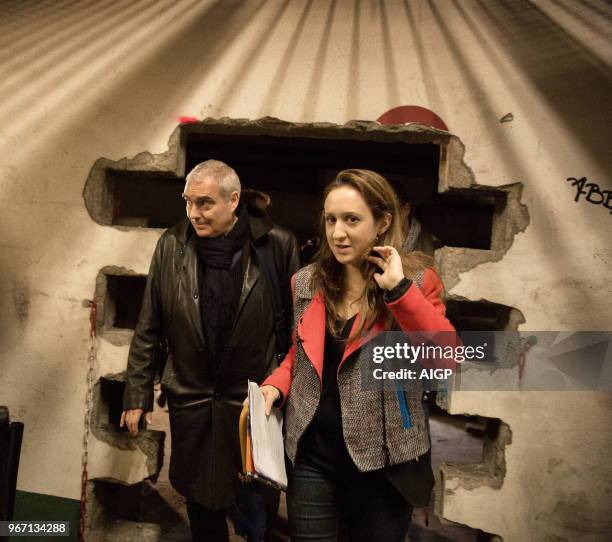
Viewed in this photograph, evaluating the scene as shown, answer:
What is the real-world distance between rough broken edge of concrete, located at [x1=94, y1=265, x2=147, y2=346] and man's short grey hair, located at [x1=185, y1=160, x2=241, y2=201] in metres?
0.81

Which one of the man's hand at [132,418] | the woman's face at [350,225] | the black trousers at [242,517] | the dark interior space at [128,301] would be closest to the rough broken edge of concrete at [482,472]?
the black trousers at [242,517]

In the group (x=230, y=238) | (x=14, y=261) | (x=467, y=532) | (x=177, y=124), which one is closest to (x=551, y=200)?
(x=230, y=238)

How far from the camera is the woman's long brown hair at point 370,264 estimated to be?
63.0 inches

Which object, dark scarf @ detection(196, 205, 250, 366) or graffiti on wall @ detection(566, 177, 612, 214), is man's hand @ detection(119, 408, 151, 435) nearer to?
dark scarf @ detection(196, 205, 250, 366)

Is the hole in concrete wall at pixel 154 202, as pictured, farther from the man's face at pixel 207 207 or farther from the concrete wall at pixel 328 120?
the man's face at pixel 207 207

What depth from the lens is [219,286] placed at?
88.9 inches

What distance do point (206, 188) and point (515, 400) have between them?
5.86 ft

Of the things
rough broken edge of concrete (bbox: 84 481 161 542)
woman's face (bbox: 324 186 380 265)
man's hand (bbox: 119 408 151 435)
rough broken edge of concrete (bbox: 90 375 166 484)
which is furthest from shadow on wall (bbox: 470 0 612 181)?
rough broken edge of concrete (bbox: 84 481 161 542)

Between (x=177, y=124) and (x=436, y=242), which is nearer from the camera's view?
(x=177, y=124)

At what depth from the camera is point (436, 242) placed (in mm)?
3123

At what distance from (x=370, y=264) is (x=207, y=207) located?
2.79ft

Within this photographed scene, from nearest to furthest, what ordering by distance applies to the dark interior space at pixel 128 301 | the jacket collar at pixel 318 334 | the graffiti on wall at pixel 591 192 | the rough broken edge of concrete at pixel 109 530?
the jacket collar at pixel 318 334
the graffiti on wall at pixel 591 192
the rough broken edge of concrete at pixel 109 530
the dark interior space at pixel 128 301

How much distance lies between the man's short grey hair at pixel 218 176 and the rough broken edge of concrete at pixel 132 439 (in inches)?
48.0

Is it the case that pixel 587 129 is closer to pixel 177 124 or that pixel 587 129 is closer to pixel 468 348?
pixel 468 348
